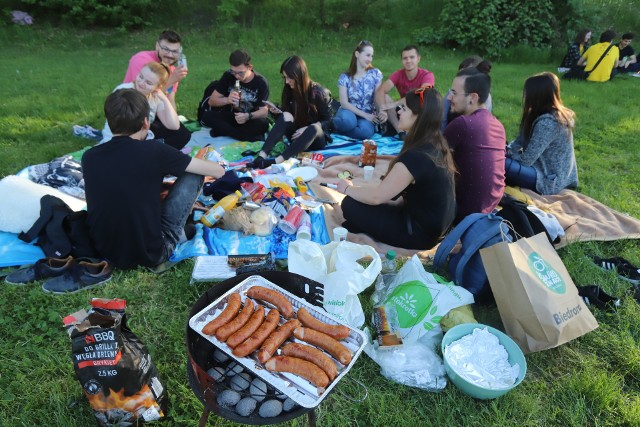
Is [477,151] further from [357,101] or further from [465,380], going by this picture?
[357,101]

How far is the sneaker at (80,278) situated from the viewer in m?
3.20

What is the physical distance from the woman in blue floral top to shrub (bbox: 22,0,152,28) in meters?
11.0

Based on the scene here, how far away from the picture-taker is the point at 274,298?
2506mm

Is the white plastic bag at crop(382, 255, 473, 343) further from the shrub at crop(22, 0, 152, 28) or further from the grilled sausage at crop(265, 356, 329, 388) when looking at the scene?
the shrub at crop(22, 0, 152, 28)

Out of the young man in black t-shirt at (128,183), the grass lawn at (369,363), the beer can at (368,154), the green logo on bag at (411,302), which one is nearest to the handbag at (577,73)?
the grass lawn at (369,363)

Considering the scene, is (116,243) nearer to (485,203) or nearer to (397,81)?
(485,203)

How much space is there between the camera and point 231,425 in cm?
240

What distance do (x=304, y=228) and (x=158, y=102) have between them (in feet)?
8.37

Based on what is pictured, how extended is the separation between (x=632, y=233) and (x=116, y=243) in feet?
15.5

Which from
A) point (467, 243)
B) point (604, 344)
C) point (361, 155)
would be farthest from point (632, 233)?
point (361, 155)

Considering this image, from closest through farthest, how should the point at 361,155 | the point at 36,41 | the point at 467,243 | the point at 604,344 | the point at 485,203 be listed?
1. the point at 604,344
2. the point at 467,243
3. the point at 485,203
4. the point at 361,155
5. the point at 36,41

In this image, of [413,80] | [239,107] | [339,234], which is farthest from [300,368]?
[413,80]

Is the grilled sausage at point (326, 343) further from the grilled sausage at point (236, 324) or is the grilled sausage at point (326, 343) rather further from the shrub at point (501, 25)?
the shrub at point (501, 25)

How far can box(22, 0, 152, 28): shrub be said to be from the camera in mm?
14016
